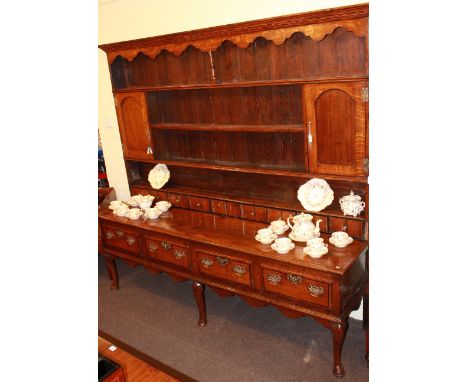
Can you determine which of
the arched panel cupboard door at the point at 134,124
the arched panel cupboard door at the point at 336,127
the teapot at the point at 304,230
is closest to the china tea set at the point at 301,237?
the teapot at the point at 304,230

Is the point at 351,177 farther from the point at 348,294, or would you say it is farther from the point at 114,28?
the point at 114,28

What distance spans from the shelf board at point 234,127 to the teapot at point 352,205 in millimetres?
527

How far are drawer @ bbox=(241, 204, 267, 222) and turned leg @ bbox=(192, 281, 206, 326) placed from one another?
0.63m

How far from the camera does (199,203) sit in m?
3.29

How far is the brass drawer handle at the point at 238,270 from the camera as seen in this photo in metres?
2.49

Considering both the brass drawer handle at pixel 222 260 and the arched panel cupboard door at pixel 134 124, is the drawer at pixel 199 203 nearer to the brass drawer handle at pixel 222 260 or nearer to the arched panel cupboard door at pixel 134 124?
the arched panel cupboard door at pixel 134 124

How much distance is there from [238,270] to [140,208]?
1.26 metres

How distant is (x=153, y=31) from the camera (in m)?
3.19

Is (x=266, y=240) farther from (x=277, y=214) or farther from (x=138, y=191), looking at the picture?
(x=138, y=191)

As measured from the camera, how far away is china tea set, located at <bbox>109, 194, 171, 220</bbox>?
3133 mm

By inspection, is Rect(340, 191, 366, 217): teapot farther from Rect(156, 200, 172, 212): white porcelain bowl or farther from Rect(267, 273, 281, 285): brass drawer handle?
Rect(156, 200, 172, 212): white porcelain bowl

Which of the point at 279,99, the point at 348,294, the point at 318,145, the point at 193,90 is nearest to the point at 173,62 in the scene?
the point at 193,90

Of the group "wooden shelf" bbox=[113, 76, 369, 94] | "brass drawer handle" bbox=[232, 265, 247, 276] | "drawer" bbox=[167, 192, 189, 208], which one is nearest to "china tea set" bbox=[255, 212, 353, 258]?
"brass drawer handle" bbox=[232, 265, 247, 276]

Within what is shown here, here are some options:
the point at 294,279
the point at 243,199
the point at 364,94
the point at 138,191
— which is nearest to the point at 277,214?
the point at 243,199
